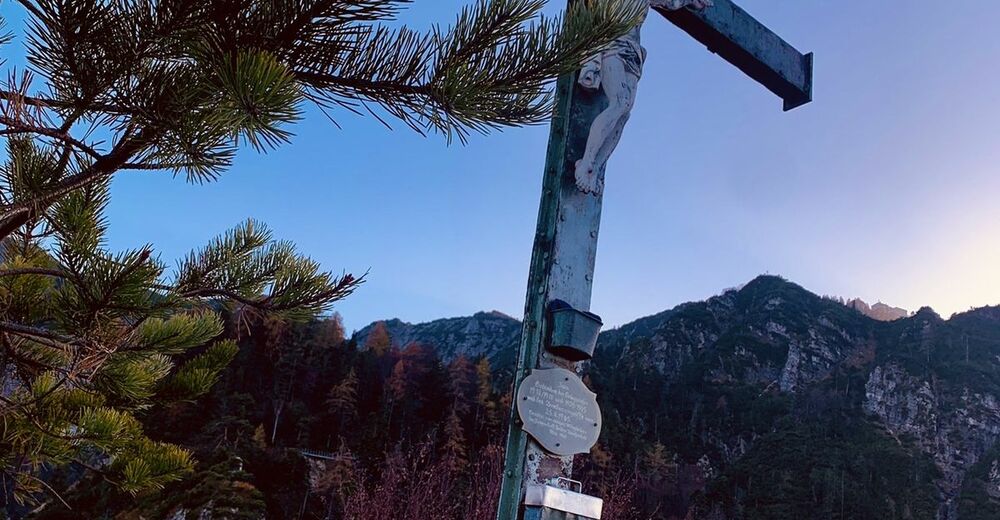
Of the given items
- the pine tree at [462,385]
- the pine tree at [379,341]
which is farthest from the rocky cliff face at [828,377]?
the pine tree at [379,341]

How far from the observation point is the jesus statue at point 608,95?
2451 millimetres

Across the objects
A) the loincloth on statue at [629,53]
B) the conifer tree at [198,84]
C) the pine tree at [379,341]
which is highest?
the pine tree at [379,341]

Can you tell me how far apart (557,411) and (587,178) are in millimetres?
777

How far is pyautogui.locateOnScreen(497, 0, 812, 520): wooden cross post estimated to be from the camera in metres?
2.15

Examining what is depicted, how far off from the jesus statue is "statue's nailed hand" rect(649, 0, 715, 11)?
32 cm

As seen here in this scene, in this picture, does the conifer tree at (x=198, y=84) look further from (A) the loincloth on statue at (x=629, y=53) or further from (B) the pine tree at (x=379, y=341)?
(B) the pine tree at (x=379, y=341)

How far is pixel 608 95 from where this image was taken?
2568mm

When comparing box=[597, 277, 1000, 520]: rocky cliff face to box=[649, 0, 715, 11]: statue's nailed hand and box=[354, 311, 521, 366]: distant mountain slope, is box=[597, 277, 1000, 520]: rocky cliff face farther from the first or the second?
box=[649, 0, 715, 11]: statue's nailed hand

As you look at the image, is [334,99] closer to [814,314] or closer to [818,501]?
[818,501]

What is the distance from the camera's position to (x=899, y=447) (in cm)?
4591

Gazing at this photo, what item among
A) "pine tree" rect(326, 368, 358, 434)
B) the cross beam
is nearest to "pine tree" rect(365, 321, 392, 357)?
"pine tree" rect(326, 368, 358, 434)

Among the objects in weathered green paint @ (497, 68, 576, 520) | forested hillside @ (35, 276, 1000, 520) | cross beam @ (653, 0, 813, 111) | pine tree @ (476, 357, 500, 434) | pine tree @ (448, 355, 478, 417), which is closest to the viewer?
weathered green paint @ (497, 68, 576, 520)

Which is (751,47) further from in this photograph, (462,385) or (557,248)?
(462,385)

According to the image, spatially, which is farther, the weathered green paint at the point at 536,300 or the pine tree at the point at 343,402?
the pine tree at the point at 343,402
